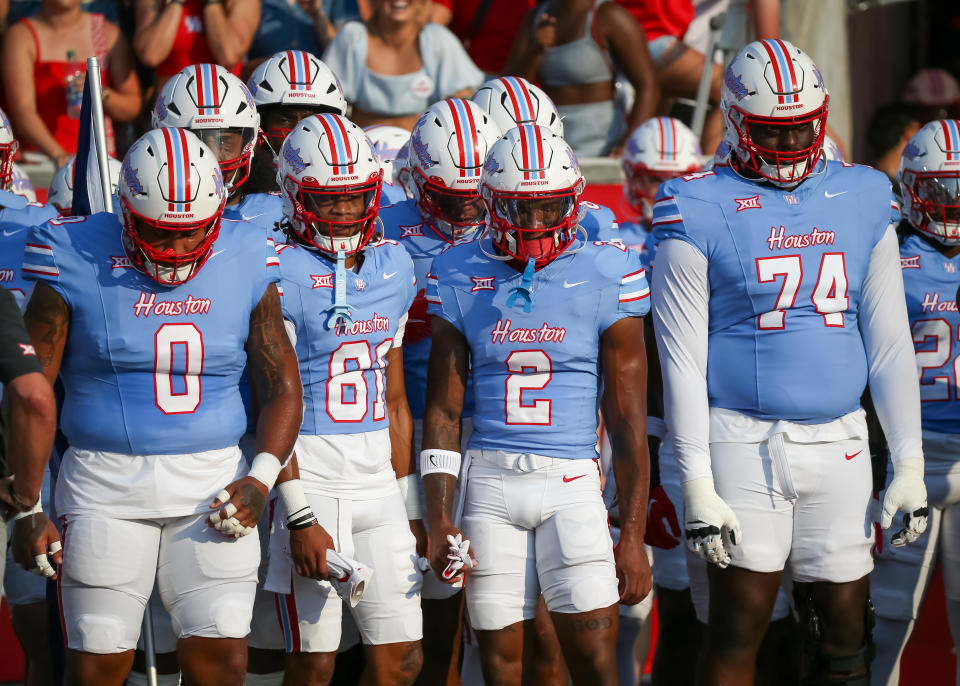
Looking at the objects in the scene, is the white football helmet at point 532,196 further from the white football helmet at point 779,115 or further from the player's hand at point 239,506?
the player's hand at point 239,506

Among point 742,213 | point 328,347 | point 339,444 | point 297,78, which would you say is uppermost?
point 297,78

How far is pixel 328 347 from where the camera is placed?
14.9 feet

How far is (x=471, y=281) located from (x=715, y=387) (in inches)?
33.7

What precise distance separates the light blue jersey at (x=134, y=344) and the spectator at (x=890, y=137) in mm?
4577

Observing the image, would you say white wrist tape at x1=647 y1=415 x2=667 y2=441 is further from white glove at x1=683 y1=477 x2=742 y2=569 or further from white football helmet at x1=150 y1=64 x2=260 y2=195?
white football helmet at x1=150 y1=64 x2=260 y2=195

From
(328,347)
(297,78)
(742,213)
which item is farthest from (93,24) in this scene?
(742,213)

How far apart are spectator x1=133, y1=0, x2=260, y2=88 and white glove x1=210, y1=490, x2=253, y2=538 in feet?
13.1

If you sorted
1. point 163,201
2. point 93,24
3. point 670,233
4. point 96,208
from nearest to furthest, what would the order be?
1. point 163,201
2. point 670,233
3. point 96,208
4. point 93,24

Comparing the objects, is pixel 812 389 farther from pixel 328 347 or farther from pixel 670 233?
pixel 328 347

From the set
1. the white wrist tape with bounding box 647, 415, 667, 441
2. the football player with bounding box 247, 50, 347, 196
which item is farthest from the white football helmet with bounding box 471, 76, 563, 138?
the white wrist tape with bounding box 647, 415, 667, 441

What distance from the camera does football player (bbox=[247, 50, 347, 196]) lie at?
555cm

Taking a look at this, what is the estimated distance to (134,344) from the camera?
4.10 meters

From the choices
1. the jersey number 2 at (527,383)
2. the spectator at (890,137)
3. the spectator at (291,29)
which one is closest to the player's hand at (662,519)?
the jersey number 2 at (527,383)

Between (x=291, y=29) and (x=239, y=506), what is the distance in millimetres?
4457
